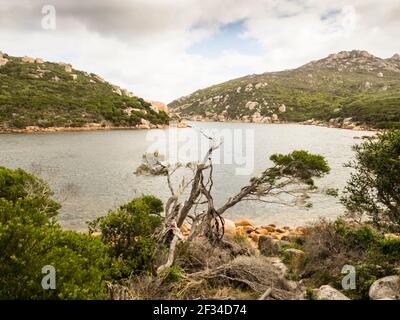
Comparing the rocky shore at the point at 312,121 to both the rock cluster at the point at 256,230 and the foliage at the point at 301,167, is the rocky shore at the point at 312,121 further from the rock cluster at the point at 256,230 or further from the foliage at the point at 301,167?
the foliage at the point at 301,167

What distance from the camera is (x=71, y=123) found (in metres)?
86.4

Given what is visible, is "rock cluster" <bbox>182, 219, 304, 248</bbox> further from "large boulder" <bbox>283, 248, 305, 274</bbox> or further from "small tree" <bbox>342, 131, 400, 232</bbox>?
"small tree" <bbox>342, 131, 400, 232</bbox>

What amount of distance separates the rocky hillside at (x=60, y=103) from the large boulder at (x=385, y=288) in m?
81.2

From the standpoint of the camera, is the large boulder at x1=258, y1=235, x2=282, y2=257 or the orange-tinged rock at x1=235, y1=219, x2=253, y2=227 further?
the orange-tinged rock at x1=235, y1=219, x2=253, y2=227

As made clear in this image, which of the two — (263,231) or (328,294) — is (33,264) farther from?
(263,231)

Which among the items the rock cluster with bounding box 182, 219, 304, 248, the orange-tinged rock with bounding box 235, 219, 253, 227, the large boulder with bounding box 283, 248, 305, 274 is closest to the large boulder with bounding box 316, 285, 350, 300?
the large boulder with bounding box 283, 248, 305, 274

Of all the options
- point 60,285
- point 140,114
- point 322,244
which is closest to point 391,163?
point 322,244

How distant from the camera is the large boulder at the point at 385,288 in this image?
28.7 feet

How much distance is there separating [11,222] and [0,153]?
45755 millimetres

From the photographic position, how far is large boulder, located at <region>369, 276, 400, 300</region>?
28.7 feet

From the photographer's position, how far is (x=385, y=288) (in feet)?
29.7

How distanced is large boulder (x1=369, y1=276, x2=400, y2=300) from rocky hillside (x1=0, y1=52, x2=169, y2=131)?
8116cm

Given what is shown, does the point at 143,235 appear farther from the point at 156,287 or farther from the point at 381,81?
the point at 381,81

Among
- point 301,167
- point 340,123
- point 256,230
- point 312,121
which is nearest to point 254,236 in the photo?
point 256,230
